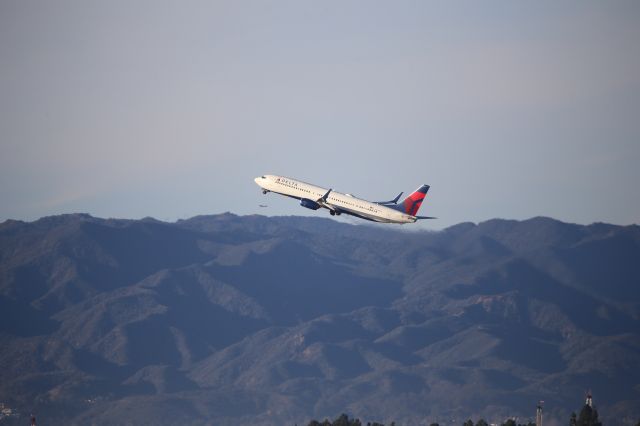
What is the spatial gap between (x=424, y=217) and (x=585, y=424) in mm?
44782

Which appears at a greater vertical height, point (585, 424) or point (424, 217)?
point (424, 217)

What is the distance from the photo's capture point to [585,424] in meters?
200

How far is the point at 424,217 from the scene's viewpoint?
194000mm
